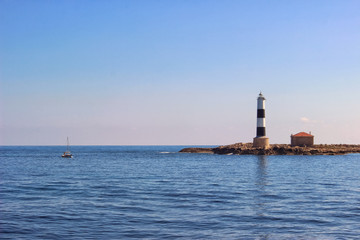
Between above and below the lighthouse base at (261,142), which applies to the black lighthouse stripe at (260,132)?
above

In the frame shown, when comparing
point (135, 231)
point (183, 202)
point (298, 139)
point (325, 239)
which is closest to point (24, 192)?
point (183, 202)

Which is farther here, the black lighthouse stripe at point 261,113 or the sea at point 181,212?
the black lighthouse stripe at point 261,113

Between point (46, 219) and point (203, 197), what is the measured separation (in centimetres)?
1092

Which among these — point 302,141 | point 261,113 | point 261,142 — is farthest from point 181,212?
point 302,141

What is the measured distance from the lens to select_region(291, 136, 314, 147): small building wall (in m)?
105

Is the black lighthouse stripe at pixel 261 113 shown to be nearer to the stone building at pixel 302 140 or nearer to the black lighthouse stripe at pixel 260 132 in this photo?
the black lighthouse stripe at pixel 260 132

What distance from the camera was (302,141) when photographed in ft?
345

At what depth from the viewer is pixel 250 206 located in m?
23.6

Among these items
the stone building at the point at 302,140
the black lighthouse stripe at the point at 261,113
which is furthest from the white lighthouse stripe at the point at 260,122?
the stone building at the point at 302,140

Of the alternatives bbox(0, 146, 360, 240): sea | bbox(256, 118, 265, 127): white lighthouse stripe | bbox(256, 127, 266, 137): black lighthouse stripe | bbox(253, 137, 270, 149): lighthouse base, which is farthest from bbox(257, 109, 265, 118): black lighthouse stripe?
bbox(0, 146, 360, 240): sea

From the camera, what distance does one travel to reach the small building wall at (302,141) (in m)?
105

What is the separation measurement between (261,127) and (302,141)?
21223 mm

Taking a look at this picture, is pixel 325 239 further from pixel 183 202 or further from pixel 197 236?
pixel 183 202

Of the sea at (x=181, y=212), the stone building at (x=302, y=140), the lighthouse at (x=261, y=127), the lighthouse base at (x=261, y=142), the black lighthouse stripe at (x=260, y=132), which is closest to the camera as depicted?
the sea at (x=181, y=212)
